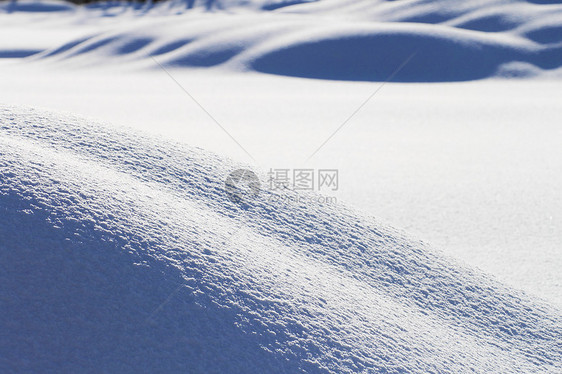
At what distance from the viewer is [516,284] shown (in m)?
2.32

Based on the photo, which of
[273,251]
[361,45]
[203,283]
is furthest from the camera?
[361,45]

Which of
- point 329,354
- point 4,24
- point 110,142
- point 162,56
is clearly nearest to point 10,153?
point 110,142

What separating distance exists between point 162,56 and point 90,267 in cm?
798

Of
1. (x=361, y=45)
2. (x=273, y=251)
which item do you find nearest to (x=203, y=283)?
(x=273, y=251)

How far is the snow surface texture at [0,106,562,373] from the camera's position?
1371 millimetres

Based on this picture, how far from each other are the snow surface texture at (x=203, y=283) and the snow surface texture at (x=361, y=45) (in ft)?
20.8

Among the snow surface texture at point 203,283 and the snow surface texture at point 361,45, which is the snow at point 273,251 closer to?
the snow surface texture at point 203,283

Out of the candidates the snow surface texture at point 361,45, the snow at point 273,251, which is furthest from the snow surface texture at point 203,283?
the snow surface texture at point 361,45

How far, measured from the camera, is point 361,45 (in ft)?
28.0

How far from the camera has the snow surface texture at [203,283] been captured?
4.50 feet

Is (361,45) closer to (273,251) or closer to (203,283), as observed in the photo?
(273,251)

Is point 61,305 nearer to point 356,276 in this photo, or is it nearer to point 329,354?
point 329,354

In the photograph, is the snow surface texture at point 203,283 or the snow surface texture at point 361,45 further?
the snow surface texture at point 361,45

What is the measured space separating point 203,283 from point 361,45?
749cm
